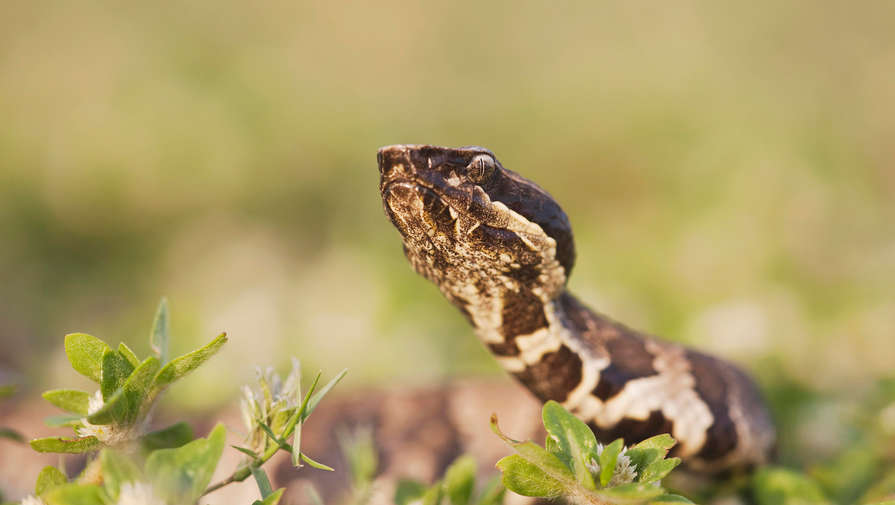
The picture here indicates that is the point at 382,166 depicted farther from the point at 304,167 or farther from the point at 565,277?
Answer: the point at 304,167

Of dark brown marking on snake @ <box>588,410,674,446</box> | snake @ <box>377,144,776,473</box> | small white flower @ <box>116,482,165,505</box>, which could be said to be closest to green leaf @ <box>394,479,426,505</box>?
snake @ <box>377,144,776,473</box>

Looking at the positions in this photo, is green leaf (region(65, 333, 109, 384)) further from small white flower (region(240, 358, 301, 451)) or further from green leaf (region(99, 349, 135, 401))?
small white flower (region(240, 358, 301, 451))

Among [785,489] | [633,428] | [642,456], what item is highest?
[642,456]

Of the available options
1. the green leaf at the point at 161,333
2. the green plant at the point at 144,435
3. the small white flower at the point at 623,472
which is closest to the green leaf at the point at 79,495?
the green plant at the point at 144,435

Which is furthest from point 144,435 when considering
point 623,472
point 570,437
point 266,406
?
point 623,472

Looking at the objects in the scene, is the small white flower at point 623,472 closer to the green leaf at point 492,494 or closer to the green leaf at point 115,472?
the green leaf at point 492,494

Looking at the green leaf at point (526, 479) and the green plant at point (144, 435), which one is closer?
the green plant at point (144, 435)

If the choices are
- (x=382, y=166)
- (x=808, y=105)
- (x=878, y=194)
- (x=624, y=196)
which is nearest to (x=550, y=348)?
(x=382, y=166)

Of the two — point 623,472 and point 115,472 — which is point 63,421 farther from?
point 623,472
